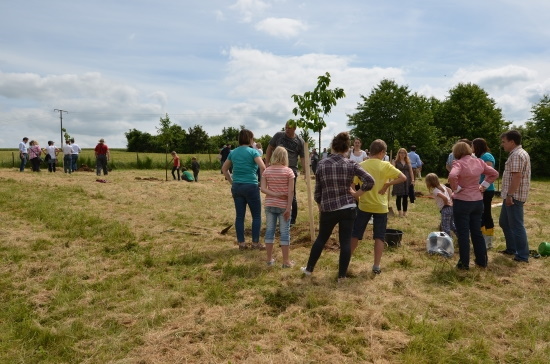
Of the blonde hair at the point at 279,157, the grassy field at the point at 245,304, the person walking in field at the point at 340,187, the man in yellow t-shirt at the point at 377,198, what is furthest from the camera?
the blonde hair at the point at 279,157

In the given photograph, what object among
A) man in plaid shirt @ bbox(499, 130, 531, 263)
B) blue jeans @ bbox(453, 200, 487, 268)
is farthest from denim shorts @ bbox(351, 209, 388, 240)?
man in plaid shirt @ bbox(499, 130, 531, 263)

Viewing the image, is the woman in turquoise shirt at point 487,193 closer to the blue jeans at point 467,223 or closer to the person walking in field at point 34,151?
the blue jeans at point 467,223

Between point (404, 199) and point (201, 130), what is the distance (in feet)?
237

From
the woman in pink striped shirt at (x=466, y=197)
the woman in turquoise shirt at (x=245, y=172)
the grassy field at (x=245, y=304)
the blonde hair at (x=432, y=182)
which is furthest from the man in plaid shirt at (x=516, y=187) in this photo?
the woman in turquoise shirt at (x=245, y=172)

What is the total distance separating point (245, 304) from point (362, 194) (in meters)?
2.05

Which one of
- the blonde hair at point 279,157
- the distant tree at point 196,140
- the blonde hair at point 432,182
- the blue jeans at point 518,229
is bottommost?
the blue jeans at point 518,229

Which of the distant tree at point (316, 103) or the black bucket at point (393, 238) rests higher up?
the distant tree at point (316, 103)

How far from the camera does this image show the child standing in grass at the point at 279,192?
5883mm

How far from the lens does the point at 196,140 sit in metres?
79.9

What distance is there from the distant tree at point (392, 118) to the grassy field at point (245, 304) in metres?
40.3

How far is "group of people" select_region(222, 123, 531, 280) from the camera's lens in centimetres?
514

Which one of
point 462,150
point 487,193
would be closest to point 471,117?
point 487,193

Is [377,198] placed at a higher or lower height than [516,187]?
lower

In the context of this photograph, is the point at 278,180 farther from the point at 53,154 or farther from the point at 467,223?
the point at 53,154
